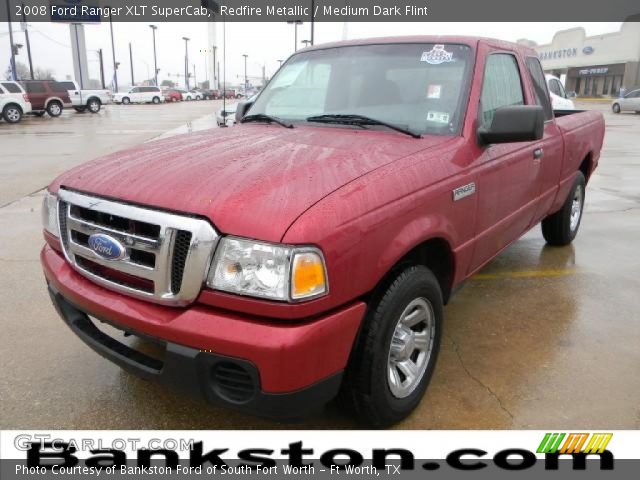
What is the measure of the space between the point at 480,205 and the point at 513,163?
0.55m

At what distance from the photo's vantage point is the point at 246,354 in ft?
5.97

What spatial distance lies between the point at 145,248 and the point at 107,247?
23 centimetres

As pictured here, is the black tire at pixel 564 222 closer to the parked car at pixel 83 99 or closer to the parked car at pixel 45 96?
A: the parked car at pixel 45 96

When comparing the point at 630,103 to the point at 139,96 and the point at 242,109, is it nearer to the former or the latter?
the point at 242,109

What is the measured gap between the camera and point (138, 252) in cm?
206

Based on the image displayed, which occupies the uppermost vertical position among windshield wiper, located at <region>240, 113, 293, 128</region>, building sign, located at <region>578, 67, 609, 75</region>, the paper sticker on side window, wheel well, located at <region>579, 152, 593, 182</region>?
building sign, located at <region>578, 67, 609, 75</region>

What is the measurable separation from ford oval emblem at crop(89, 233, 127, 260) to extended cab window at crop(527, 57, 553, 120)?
322 cm

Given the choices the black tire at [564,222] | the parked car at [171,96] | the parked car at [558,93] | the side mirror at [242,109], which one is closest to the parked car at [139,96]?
the parked car at [171,96]

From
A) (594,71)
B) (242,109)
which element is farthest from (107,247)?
(594,71)

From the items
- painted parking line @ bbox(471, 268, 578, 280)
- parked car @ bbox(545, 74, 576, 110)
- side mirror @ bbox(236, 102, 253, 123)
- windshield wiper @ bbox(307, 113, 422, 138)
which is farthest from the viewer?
parked car @ bbox(545, 74, 576, 110)

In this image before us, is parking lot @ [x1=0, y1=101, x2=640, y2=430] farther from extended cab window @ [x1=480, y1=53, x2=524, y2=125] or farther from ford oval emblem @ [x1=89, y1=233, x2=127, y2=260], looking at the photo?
extended cab window @ [x1=480, y1=53, x2=524, y2=125]

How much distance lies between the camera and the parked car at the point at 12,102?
2162 cm

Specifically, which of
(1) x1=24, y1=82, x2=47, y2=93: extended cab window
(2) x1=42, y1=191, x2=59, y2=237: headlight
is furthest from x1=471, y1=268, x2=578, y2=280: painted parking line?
(1) x1=24, y1=82, x2=47, y2=93: extended cab window

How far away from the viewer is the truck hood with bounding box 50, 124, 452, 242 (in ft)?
6.24
